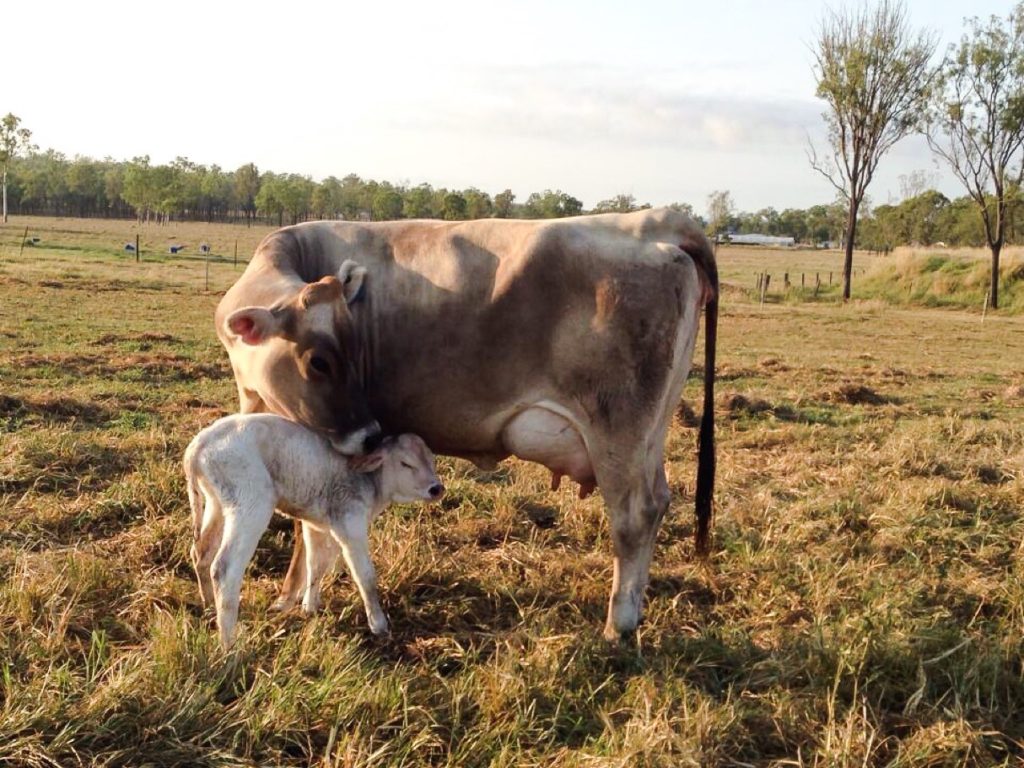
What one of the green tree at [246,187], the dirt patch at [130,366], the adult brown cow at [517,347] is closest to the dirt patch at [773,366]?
the dirt patch at [130,366]

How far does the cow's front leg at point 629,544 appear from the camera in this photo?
423 cm

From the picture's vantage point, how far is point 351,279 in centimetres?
419

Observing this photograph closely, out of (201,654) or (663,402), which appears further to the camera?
(663,402)

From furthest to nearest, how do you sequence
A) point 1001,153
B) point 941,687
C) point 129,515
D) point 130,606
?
point 1001,153 < point 129,515 < point 130,606 < point 941,687

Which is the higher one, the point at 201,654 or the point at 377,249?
the point at 377,249

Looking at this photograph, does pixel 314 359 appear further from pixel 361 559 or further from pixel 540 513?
pixel 540 513

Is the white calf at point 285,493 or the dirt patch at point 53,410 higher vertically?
the white calf at point 285,493

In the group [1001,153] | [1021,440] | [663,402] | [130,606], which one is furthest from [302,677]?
[1001,153]

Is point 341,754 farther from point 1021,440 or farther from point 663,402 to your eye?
point 1021,440

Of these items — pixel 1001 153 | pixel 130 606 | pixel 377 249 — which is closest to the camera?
pixel 130 606

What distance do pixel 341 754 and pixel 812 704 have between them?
188 cm

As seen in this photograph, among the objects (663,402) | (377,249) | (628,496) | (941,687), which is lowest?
(941,687)

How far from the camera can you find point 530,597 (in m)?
4.65

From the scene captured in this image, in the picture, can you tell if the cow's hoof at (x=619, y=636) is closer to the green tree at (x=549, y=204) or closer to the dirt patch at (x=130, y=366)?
the dirt patch at (x=130, y=366)
